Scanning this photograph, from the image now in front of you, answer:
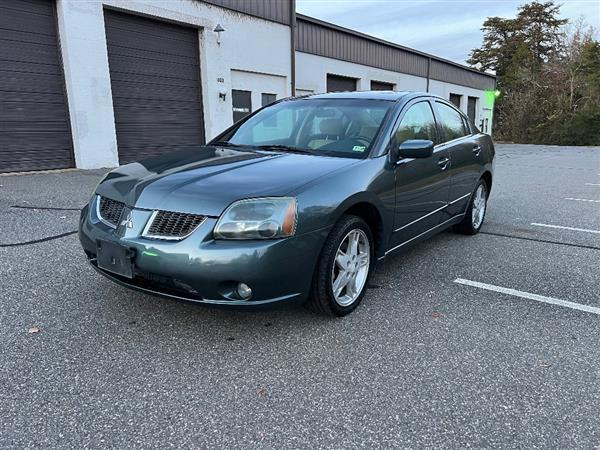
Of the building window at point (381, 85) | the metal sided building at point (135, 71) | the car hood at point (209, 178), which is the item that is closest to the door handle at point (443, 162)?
the car hood at point (209, 178)

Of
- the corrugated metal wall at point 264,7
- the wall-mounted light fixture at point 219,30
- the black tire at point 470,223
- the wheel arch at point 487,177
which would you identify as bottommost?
the black tire at point 470,223

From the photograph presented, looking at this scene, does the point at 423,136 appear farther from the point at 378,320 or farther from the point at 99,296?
the point at 99,296

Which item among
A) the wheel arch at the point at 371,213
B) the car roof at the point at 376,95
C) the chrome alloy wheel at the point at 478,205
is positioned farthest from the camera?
the chrome alloy wheel at the point at 478,205

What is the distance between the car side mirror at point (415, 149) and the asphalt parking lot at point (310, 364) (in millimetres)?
1059

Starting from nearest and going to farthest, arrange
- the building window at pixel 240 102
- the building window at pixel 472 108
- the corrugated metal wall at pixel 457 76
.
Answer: the building window at pixel 240 102
the corrugated metal wall at pixel 457 76
the building window at pixel 472 108

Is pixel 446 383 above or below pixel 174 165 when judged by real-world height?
below

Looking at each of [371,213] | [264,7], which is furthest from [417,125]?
[264,7]

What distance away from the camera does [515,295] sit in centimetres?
365

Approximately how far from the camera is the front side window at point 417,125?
370 cm

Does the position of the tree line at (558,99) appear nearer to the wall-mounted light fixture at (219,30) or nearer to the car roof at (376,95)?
the wall-mounted light fixture at (219,30)

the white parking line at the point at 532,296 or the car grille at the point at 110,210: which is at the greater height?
the car grille at the point at 110,210

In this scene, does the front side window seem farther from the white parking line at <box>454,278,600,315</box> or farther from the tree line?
the tree line

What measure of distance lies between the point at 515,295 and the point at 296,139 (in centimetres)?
210

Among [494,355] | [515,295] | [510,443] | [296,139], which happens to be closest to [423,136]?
[296,139]
